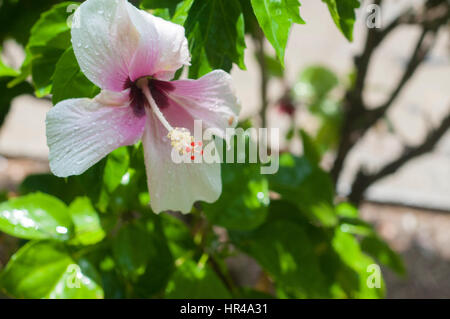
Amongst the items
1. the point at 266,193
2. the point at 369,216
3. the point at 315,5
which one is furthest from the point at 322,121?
the point at 315,5

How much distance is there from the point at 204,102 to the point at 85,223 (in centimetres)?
33

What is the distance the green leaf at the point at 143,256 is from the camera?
Result: 0.73m

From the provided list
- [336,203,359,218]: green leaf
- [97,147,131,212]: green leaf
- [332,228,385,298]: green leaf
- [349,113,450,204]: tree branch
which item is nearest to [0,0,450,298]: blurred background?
[349,113,450,204]: tree branch

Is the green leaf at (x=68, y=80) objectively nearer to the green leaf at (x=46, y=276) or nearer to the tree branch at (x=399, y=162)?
the green leaf at (x=46, y=276)

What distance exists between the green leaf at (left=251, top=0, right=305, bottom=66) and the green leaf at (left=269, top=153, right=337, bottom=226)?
1.32ft

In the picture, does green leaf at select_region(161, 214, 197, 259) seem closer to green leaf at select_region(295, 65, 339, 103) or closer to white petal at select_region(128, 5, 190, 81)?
white petal at select_region(128, 5, 190, 81)

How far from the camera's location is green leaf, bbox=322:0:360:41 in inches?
19.6

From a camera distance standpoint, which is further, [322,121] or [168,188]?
[322,121]

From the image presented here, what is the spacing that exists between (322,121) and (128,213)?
981 millimetres

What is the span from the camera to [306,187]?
2.98 ft

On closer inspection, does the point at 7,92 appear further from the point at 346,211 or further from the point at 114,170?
the point at 346,211

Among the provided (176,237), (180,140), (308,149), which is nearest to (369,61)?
(308,149)

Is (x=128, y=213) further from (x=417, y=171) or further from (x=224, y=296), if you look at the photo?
(x=417, y=171)

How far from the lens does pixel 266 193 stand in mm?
747
